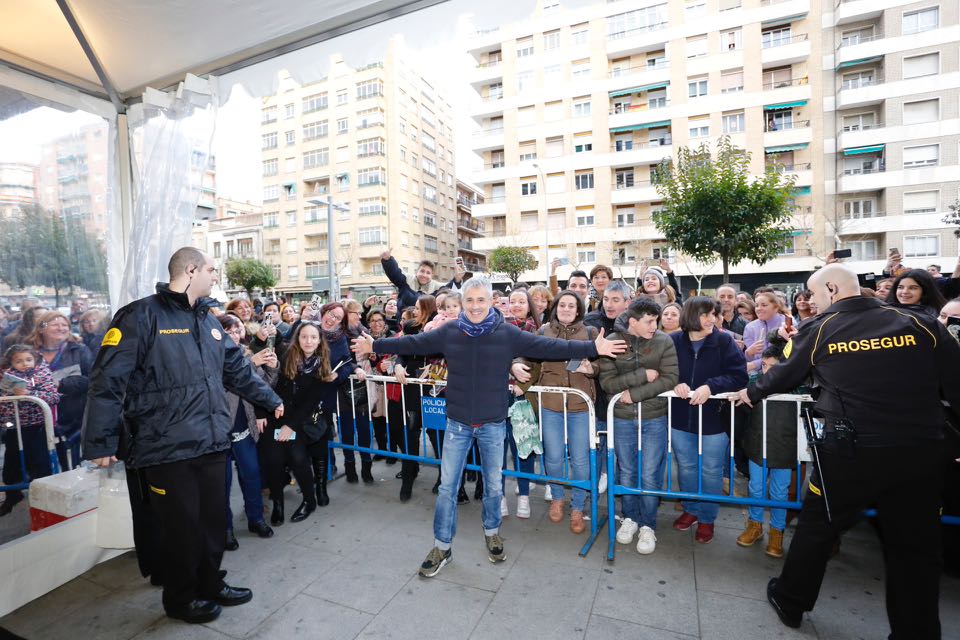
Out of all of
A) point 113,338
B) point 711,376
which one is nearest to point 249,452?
point 113,338

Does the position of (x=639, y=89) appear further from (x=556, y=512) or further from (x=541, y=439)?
(x=556, y=512)

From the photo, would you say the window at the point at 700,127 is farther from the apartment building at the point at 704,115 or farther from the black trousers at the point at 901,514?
the black trousers at the point at 901,514

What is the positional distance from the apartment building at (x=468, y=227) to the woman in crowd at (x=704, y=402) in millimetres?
54501

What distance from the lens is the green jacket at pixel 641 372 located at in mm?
3537

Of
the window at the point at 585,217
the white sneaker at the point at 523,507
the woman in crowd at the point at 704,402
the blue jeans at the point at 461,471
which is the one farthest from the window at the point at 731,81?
the blue jeans at the point at 461,471

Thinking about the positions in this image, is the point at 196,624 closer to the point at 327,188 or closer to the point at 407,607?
the point at 407,607

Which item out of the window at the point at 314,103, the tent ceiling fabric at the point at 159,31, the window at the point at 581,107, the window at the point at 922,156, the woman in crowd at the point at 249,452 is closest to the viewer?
the tent ceiling fabric at the point at 159,31

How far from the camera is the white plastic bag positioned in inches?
133

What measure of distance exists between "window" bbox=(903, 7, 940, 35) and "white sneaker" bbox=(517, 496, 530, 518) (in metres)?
38.2

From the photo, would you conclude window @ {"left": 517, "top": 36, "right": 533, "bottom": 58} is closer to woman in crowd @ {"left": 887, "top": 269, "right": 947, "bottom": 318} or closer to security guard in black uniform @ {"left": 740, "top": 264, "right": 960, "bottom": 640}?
woman in crowd @ {"left": 887, "top": 269, "right": 947, "bottom": 318}

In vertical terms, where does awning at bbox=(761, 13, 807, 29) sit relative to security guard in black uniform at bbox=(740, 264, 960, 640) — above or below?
above

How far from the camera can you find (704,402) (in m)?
3.56

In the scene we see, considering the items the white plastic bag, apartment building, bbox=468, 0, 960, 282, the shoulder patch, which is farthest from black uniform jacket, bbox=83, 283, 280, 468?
apartment building, bbox=468, 0, 960, 282

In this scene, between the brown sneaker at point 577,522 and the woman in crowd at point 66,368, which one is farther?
the brown sneaker at point 577,522
